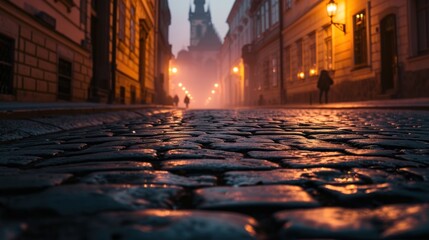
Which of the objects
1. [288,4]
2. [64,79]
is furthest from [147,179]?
[288,4]

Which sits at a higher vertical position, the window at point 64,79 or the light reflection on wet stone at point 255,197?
the window at point 64,79

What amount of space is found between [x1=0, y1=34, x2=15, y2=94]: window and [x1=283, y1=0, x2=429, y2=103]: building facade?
11.7 metres

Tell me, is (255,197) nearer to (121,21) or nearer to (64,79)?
(64,79)

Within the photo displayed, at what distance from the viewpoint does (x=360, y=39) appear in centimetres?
1642

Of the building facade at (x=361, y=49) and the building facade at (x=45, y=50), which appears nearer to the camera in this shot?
the building facade at (x=45, y=50)

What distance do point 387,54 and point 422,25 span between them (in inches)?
89.1

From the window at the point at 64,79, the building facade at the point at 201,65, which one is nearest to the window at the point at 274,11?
the window at the point at 64,79

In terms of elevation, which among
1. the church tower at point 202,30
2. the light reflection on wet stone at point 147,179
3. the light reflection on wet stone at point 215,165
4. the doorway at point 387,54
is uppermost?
the church tower at point 202,30

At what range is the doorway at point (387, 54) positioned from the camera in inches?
568

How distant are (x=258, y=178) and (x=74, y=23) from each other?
11.1 m

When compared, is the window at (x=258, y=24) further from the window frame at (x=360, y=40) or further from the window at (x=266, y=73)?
the window frame at (x=360, y=40)

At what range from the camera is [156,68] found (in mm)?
27422

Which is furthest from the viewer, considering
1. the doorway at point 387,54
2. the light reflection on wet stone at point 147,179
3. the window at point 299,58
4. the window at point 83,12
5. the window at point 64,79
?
the window at point 299,58

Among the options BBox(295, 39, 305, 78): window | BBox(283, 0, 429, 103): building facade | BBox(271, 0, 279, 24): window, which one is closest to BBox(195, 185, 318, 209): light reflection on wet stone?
BBox(283, 0, 429, 103): building facade
